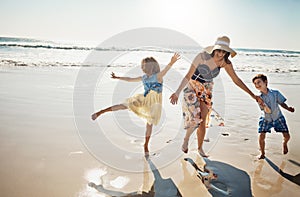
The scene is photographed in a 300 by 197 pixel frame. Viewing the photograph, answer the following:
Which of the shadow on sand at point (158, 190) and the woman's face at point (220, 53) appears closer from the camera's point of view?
the shadow on sand at point (158, 190)

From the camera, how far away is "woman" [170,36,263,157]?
382 centimetres

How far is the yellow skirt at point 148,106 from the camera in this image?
13.1 ft

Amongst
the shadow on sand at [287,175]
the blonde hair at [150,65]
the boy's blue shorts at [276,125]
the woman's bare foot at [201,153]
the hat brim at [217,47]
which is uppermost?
the hat brim at [217,47]

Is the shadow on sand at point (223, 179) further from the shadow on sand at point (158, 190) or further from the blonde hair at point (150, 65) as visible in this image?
the blonde hair at point (150, 65)

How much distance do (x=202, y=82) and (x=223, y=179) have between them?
139cm

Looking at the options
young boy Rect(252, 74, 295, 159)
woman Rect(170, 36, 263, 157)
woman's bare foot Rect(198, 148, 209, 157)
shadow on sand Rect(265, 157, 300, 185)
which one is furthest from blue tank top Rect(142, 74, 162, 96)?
shadow on sand Rect(265, 157, 300, 185)

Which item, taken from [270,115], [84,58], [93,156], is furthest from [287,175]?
[84,58]

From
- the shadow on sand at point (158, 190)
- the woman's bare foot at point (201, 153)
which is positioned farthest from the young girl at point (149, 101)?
the shadow on sand at point (158, 190)

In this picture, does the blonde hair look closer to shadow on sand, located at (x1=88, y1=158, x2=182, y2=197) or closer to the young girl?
the young girl

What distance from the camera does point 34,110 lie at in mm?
5555

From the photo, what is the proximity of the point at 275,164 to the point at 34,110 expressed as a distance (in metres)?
4.52

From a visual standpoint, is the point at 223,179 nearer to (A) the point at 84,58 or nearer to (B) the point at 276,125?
(B) the point at 276,125

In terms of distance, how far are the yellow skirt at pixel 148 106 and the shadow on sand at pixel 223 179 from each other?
2.58 feet

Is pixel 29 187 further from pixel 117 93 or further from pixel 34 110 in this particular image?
pixel 117 93
